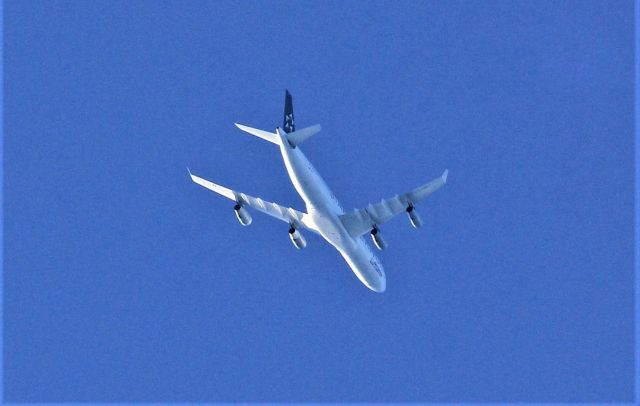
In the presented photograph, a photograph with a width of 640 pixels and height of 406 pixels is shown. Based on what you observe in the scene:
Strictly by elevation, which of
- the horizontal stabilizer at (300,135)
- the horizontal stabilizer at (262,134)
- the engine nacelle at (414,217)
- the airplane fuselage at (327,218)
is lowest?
the engine nacelle at (414,217)

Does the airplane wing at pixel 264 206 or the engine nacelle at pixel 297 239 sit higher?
the airplane wing at pixel 264 206

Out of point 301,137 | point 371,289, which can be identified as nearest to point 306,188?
point 301,137

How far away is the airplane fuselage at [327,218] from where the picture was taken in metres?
72.8

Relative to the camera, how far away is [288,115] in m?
78.6

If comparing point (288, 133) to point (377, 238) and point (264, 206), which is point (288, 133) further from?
point (377, 238)

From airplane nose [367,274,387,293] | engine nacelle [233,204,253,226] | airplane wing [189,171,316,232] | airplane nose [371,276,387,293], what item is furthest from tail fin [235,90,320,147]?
airplane nose [371,276,387,293]

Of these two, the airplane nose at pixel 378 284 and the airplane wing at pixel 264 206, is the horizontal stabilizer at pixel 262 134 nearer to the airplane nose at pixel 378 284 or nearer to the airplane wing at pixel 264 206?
the airplane wing at pixel 264 206

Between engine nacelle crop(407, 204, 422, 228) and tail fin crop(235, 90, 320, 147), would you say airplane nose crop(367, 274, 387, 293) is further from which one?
tail fin crop(235, 90, 320, 147)

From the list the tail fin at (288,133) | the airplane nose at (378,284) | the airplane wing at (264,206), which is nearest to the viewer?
the tail fin at (288,133)

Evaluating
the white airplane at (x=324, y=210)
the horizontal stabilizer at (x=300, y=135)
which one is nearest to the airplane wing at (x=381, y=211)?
the white airplane at (x=324, y=210)

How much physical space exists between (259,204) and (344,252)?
6748 mm

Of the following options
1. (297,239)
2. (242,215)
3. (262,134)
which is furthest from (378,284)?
(262,134)

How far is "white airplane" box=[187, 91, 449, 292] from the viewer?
7275cm

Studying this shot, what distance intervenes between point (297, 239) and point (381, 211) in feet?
20.4
